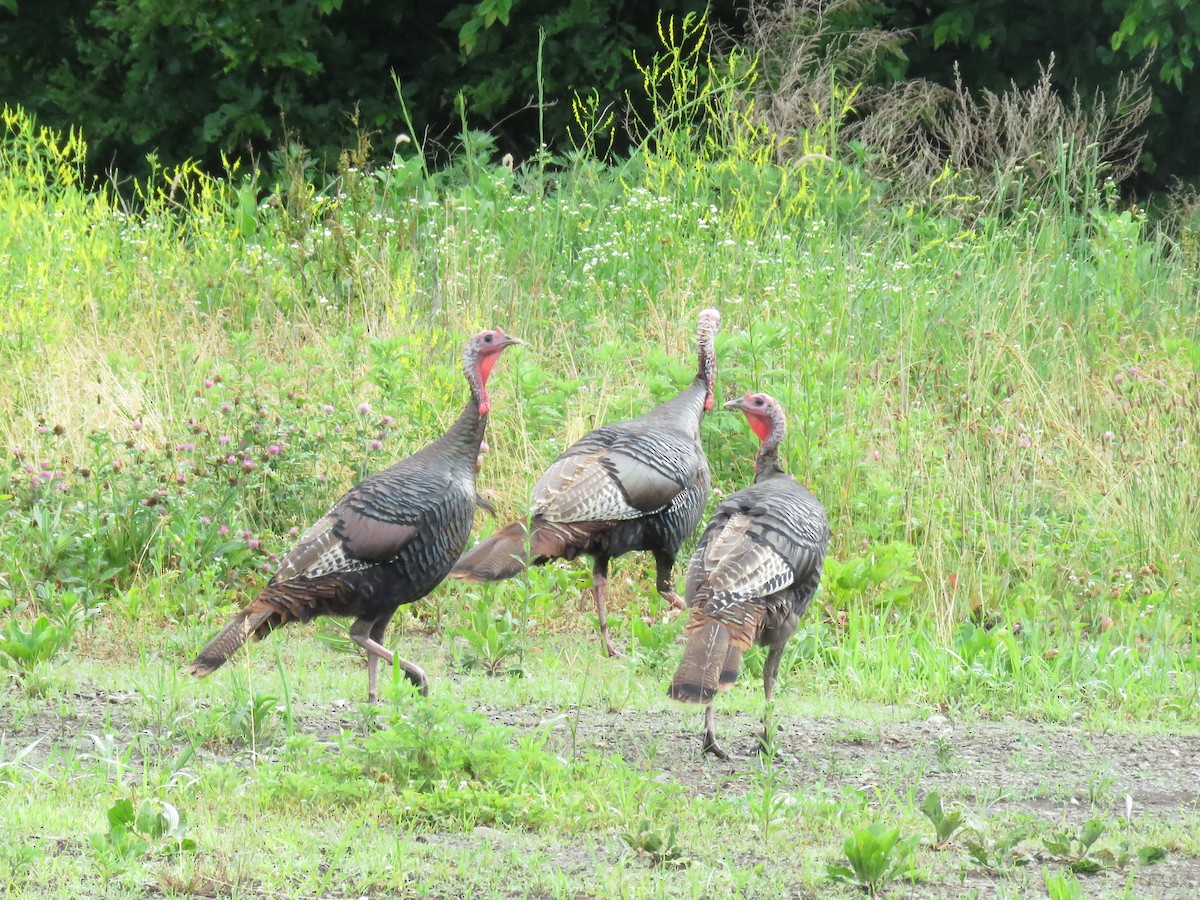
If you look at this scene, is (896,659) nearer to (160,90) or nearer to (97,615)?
(97,615)

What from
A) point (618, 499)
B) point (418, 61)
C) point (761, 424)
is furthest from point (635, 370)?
point (418, 61)

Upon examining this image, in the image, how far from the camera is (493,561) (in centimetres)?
624

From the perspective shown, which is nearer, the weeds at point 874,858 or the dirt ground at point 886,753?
the weeds at point 874,858

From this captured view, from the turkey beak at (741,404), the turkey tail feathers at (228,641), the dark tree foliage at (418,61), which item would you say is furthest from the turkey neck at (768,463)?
the dark tree foliage at (418,61)

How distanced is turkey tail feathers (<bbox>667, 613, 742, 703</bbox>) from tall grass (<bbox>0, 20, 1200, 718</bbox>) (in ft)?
5.21

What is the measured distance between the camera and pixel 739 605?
5094mm

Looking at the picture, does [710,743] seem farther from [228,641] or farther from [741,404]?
[741,404]

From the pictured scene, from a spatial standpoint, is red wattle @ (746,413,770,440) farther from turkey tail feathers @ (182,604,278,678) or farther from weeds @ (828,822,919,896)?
weeds @ (828,822,919,896)

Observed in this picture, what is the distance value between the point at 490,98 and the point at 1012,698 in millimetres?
10441

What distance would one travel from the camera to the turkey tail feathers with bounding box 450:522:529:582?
621 cm

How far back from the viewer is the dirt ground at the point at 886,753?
15.5 ft

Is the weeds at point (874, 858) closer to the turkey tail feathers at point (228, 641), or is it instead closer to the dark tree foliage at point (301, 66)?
the turkey tail feathers at point (228, 641)

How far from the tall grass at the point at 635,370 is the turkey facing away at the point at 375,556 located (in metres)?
1.58

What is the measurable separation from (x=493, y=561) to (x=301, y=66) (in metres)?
10.2
